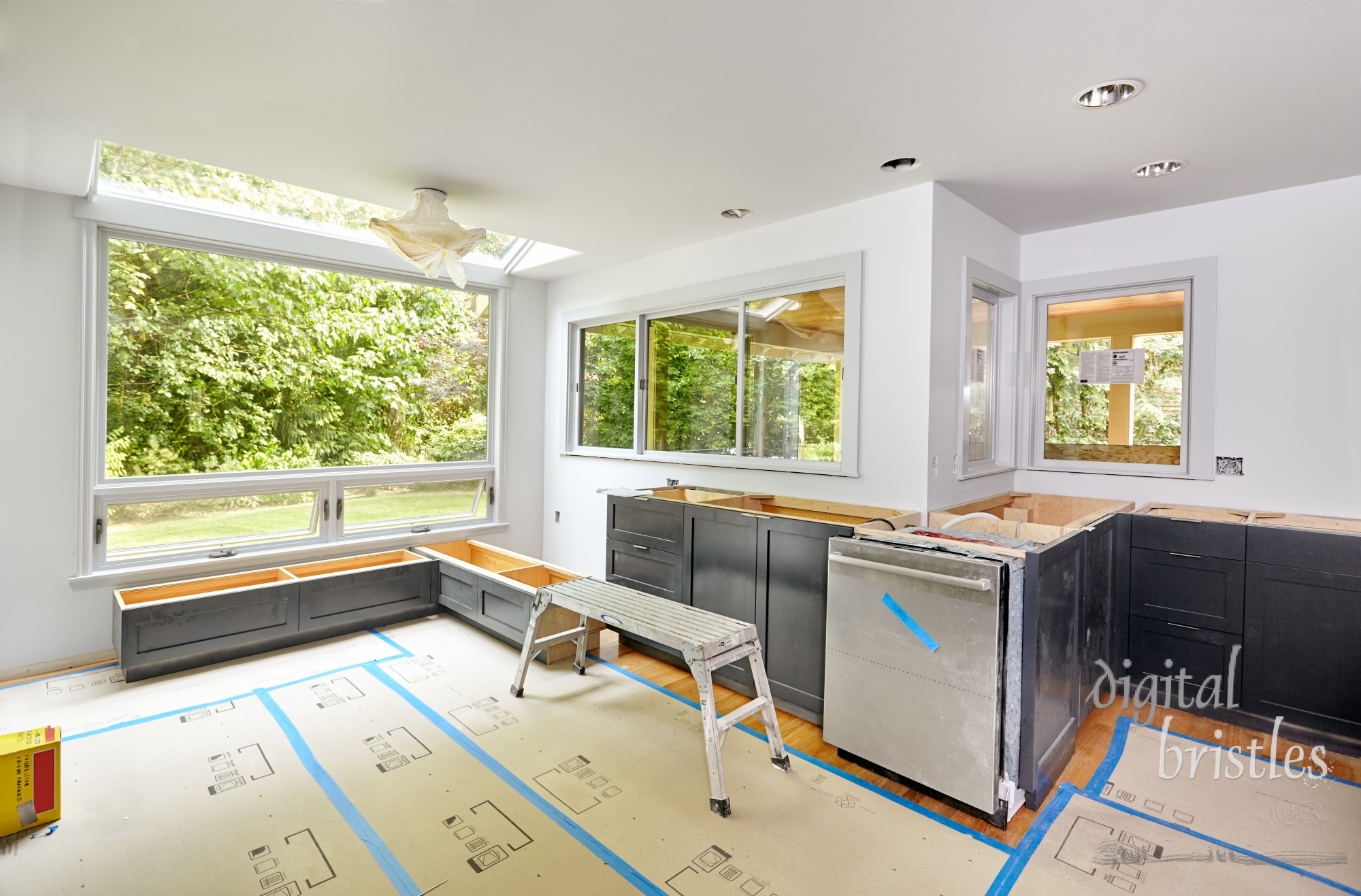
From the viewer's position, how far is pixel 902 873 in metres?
1.88

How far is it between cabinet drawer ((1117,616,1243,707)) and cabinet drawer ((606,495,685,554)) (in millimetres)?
2296

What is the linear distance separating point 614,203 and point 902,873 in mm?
3080

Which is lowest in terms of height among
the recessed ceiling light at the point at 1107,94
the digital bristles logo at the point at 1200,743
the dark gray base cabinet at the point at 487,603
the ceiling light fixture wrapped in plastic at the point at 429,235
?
the digital bristles logo at the point at 1200,743

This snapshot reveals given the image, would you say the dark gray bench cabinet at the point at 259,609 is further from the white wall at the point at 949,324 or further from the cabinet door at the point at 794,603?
the white wall at the point at 949,324

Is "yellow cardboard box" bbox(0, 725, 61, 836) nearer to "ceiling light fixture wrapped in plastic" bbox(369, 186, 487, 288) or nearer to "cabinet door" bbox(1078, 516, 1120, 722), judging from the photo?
"ceiling light fixture wrapped in plastic" bbox(369, 186, 487, 288)

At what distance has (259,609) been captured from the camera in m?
3.46

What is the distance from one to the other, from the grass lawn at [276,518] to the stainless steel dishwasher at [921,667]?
323cm

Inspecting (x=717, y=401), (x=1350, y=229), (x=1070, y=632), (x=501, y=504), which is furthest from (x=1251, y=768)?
(x=501, y=504)

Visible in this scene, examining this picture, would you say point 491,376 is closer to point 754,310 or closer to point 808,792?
point 754,310

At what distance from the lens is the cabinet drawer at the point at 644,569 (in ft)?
11.4

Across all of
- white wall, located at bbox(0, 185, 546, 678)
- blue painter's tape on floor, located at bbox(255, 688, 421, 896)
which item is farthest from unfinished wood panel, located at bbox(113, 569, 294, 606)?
blue painter's tape on floor, located at bbox(255, 688, 421, 896)

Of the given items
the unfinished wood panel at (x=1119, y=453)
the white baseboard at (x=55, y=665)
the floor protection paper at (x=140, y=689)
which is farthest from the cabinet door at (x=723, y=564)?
the white baseboard at (x=55, y=665)

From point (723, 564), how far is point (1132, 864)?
1.84m

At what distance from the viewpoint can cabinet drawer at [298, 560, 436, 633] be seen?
366 centimetres
